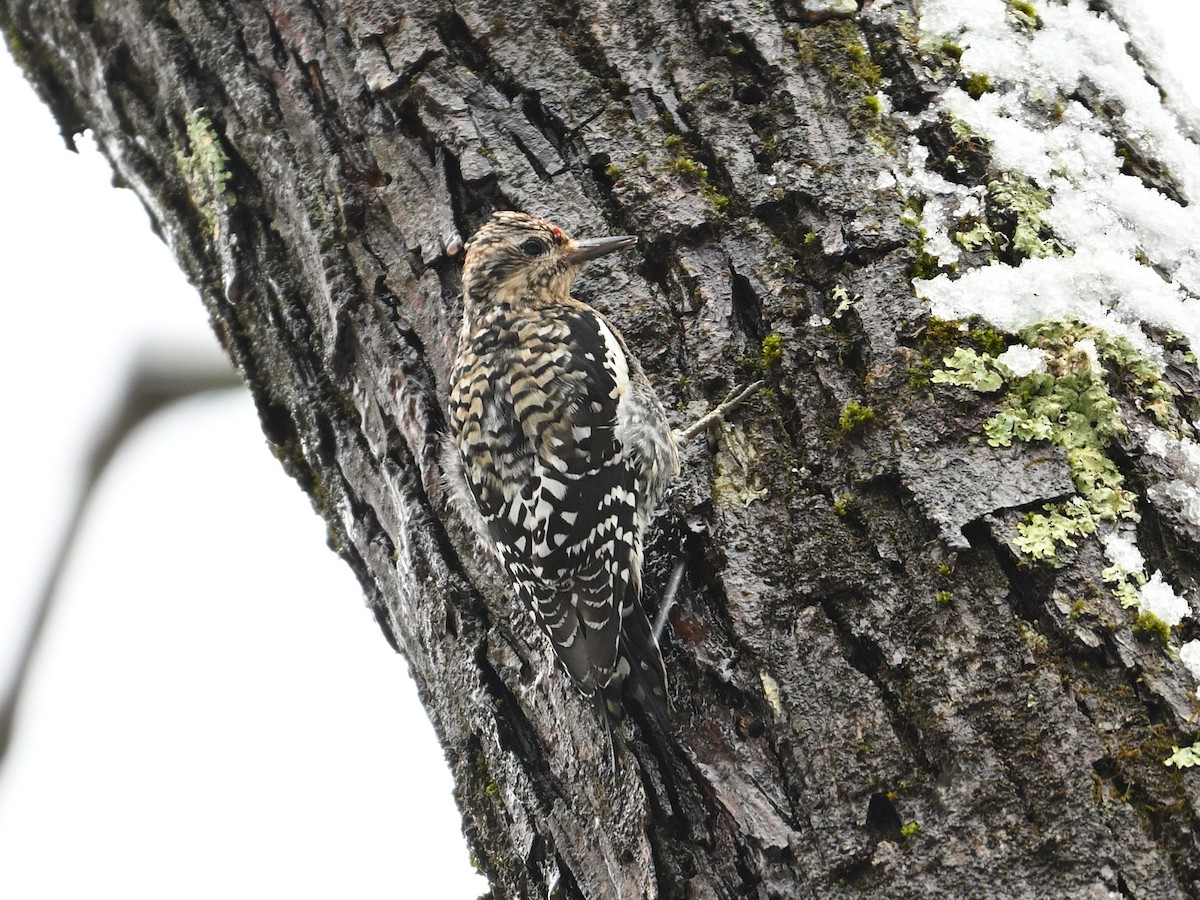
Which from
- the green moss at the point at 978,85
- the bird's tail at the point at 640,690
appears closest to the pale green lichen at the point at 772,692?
the bird's tail at the point at 640,690

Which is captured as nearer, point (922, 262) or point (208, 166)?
point (922, 262)

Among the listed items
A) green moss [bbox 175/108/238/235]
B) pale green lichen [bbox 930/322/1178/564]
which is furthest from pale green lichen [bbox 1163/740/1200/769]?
green moss [bbox 175/108/238/235]

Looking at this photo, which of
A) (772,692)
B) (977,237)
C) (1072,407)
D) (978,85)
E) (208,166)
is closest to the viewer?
(772,692)

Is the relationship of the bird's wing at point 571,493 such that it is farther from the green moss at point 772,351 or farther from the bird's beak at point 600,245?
the green moss at point 772,351

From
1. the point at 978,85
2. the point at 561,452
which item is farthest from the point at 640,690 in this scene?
the point at 978,85

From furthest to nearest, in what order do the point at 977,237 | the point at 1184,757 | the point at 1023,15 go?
A: 1. the point at 1023,15
2. the point at 977,237
3. the point at 1184,757

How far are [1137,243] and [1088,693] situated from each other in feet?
3.65

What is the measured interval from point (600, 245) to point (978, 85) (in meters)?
1.02

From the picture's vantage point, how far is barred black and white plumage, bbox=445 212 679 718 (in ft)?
8.80

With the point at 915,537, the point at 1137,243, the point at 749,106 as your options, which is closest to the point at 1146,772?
the point at 915,537

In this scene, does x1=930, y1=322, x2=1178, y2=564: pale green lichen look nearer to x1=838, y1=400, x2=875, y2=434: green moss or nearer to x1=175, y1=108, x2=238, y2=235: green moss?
x1=838, y1=400, x2=875, y2=434: green moss

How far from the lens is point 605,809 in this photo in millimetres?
2320

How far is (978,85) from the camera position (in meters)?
2.74

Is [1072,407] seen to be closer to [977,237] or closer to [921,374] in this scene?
[921,374]
